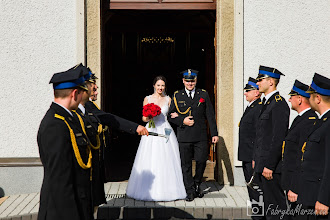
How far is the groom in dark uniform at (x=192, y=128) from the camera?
8.55 m

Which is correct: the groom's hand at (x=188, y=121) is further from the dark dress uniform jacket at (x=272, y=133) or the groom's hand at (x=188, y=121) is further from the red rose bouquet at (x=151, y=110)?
the dark dress uniform jacket at (x=272, y=133)

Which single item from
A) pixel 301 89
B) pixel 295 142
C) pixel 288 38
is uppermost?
pixel 288 38

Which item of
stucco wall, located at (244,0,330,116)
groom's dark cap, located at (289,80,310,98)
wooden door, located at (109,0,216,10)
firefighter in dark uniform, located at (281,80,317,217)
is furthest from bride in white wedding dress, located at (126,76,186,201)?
groom's dark cap, located at (289,80,310,98)

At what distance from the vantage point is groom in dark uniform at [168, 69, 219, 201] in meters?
8.55

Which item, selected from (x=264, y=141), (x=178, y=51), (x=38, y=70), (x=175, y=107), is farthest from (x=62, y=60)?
(x=178, y=51)

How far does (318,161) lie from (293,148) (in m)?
0.93

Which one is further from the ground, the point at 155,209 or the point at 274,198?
the point at 274,198

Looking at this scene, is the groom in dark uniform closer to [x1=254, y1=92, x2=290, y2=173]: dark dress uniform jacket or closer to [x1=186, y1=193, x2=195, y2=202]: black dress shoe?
[x1=186, y1=193, x2=195, y2=202]: black dress shoe

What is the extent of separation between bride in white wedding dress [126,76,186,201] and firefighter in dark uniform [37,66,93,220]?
3.94m

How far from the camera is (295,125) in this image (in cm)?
563

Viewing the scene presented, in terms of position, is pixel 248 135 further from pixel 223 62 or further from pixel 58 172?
pixel 58 172

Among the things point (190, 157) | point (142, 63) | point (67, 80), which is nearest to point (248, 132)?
point (190, 157)

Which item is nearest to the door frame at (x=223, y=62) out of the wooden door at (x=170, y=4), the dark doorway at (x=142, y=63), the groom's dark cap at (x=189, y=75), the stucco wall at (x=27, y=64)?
the stucco wall at (x=27, y=64)

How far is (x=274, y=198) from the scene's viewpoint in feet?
20.0
